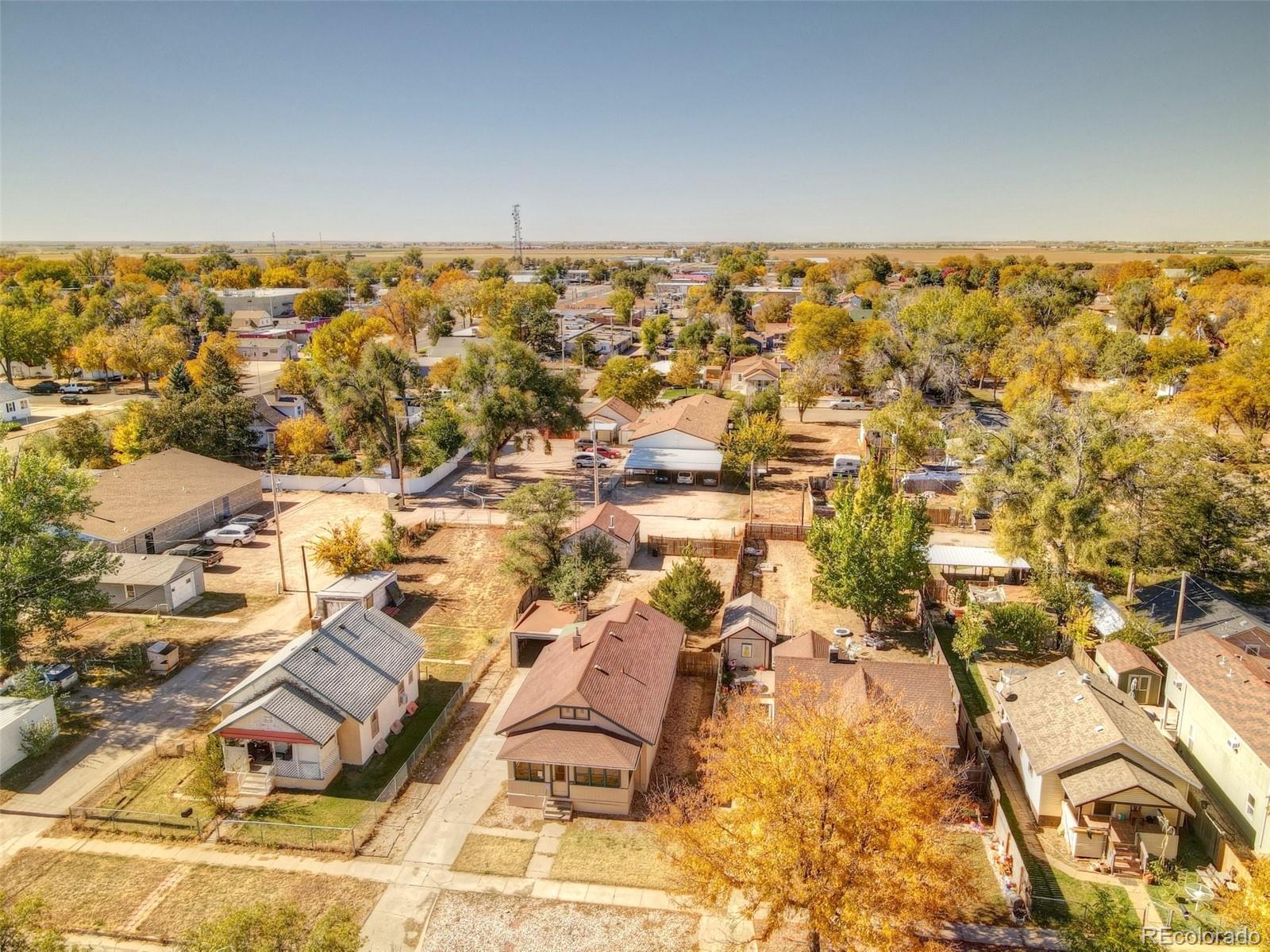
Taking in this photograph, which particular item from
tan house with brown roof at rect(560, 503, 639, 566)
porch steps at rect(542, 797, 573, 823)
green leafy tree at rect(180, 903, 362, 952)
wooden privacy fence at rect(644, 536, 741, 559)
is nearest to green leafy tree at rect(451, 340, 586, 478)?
tan house with brown roof at rect(560, 503, 639, 566)

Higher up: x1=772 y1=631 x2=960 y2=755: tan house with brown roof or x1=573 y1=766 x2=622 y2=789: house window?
x1=772 y1=631 x2=960 y2=755: tan house with brown roof

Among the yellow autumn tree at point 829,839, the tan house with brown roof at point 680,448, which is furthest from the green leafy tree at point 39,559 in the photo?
the tan house with brown roof at point 680,448

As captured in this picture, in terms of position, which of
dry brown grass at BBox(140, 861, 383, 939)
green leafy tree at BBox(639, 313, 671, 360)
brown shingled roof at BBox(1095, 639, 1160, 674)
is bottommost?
dry brown grass at BBox(140, 861, 383, 939)

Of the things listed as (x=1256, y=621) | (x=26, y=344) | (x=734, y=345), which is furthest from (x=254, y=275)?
(x=1256, y=621)

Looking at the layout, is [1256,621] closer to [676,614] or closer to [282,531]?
[676,614]

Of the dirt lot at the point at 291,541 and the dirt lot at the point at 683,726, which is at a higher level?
the dirt lot at the point at 291,541

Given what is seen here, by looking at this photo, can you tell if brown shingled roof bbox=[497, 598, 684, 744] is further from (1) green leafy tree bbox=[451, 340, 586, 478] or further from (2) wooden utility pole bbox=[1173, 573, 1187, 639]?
(1) green leafy tree bbox=[451, 340, 586, 478]

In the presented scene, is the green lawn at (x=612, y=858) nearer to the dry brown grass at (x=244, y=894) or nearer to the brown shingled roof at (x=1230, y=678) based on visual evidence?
the dry brown grass at (x=244, y=894)
